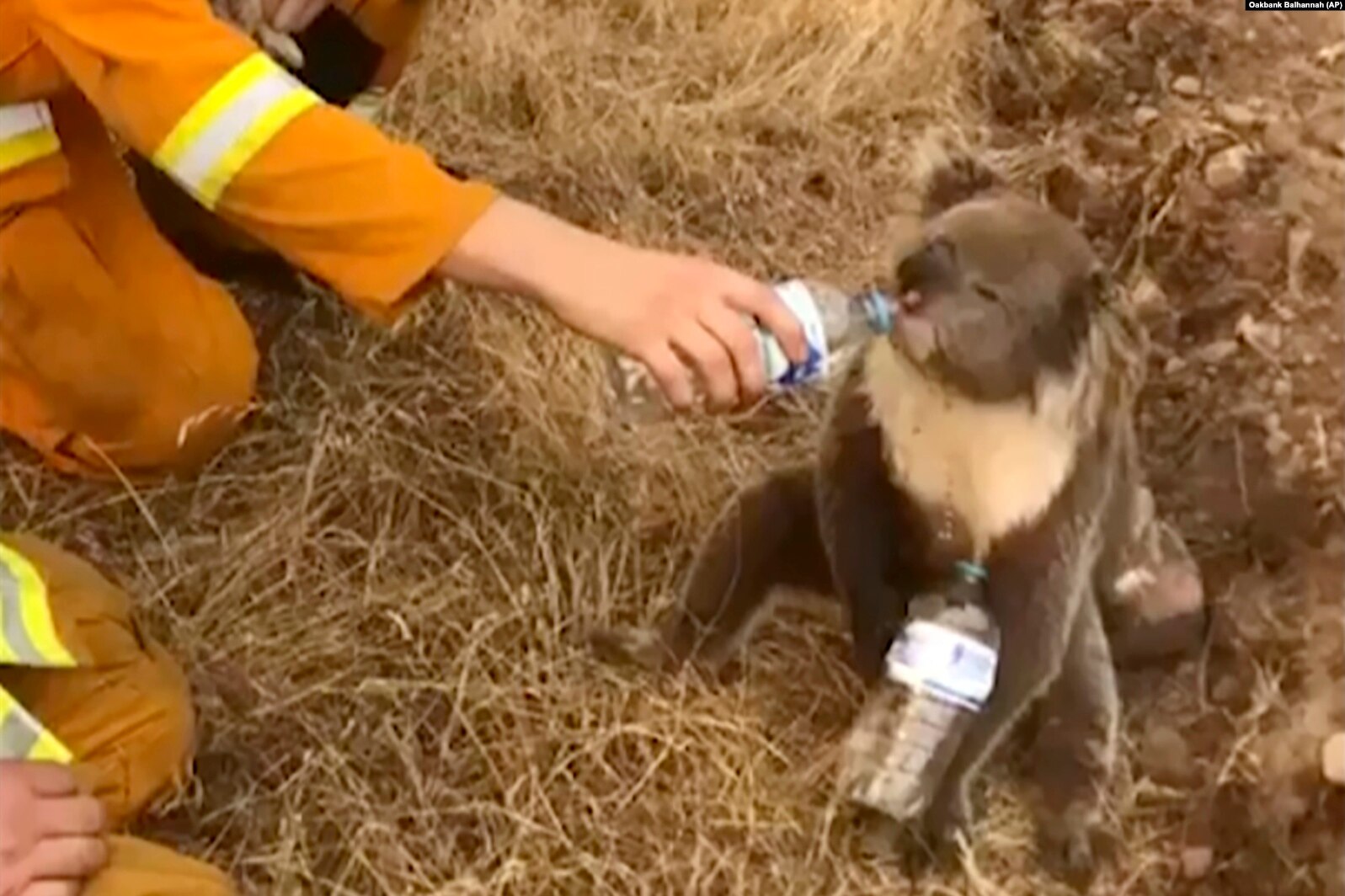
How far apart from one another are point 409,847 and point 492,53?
986mm

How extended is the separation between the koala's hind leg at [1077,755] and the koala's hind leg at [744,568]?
224mm

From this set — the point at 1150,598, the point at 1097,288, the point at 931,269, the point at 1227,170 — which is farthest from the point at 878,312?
the point at 1227,170

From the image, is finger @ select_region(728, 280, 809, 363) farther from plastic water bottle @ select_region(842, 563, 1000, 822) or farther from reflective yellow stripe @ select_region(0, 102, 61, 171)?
reflective yellow stripe @ select_region(0, 102, 61, 171)

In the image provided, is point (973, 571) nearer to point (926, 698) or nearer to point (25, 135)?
point (926, 698)

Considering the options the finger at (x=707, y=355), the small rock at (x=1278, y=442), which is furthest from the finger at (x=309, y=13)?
the small rock at (x=1278, y=442)

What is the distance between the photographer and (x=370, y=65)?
2.24 m

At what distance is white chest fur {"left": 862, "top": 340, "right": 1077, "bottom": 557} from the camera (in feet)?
5.68

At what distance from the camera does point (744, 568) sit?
1.92m

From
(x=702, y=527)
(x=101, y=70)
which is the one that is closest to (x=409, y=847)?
(x=702, y=527)

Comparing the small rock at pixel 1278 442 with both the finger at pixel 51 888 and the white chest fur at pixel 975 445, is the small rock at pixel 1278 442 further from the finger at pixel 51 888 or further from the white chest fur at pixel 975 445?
the finger at pixel 51 888

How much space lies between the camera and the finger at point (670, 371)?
1.48m

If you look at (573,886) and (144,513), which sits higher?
(144,513)

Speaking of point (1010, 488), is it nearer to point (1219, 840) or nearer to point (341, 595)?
point (1219, 840)

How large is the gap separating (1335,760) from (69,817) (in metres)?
1.05
